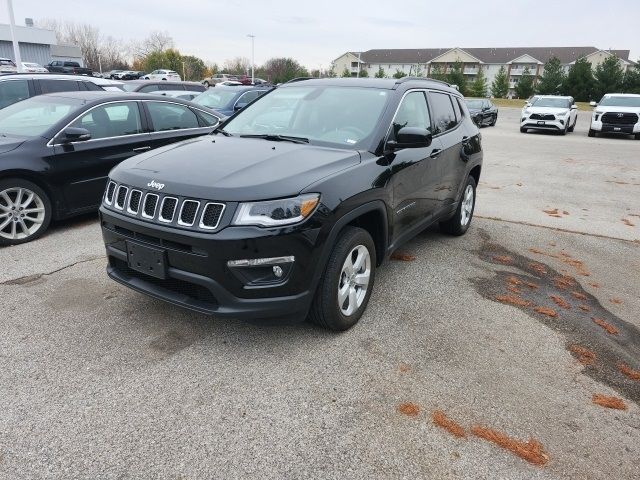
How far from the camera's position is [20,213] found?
524cm

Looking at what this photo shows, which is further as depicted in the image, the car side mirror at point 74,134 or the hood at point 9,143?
the car side mirror at point 74,134

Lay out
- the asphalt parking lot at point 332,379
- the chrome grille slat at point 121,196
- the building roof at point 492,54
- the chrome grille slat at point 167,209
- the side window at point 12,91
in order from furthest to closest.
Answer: the building roof at point 492,54
the side window at point 12,91
the chrome grille slat at point 121,196
the chrome grille slat at point 167,209
the asphalt parking lot at point 332,379

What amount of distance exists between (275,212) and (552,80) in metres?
58.8

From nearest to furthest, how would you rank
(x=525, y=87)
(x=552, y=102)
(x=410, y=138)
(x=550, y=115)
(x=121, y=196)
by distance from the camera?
(x=121, y=196)
(x=410, y=138)
(x=550, y=115)
(x=552, y=102)
(x=525, y=87)

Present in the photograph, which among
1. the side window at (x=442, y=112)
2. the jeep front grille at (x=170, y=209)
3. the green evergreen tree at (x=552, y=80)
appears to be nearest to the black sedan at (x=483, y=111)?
the side window at (x=442, y=112)

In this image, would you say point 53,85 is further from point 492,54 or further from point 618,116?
point 492,54

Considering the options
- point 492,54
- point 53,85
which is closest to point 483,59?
point 492,54

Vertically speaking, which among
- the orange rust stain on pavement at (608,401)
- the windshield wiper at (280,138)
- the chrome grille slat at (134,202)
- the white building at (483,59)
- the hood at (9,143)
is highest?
the white building at (483,59)

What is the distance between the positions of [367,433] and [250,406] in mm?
667

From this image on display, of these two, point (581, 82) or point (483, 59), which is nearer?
point (581, 82)

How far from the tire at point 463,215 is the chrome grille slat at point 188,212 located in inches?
142

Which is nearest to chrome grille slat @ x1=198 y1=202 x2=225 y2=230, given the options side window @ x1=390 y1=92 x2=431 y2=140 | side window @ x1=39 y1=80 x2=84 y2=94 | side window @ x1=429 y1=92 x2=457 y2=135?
side window @ x1=390 y1=92 x2=431 y2=140

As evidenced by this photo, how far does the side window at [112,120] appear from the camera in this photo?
19.2 ft

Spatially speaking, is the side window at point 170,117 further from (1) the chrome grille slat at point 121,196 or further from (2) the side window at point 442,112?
(2) the side window at point 442,112
